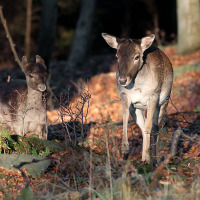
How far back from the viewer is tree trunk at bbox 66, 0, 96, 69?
69.8 feet

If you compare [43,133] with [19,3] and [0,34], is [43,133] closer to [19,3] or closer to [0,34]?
[0,34]

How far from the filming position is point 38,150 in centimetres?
761

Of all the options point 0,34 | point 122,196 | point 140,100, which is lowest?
point 122,196

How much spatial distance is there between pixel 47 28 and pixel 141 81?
989 centimetres

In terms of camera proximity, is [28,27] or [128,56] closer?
[128,56]

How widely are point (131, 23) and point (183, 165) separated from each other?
26.7 metres

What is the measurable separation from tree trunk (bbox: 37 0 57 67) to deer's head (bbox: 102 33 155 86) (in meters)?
9.10

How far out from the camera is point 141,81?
7.32m

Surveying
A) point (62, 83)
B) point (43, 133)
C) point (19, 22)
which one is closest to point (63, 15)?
point (19, 22)

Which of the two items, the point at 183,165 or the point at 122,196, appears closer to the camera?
the point at 122,196

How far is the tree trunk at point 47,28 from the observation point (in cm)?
1605

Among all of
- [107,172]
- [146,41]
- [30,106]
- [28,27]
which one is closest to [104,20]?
[28,27]

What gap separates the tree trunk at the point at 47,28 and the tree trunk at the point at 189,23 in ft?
19.9

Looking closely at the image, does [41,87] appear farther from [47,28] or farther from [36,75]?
[47,28]
